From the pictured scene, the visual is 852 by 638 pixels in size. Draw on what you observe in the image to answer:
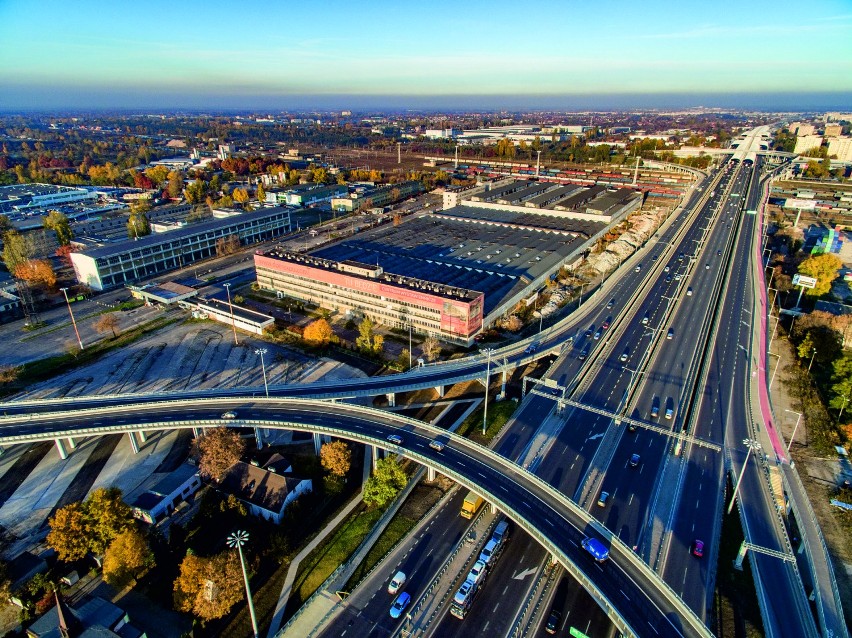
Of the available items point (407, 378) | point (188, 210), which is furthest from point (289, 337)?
point (188, 210)

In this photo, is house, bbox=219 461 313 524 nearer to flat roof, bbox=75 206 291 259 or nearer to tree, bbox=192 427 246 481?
tree, bbox=192 427 246 481

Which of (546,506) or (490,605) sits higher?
(546,506)

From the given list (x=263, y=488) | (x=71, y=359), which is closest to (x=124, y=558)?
(x=263, y=488)

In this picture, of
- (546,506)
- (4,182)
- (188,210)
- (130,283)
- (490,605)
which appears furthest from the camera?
(4,182)

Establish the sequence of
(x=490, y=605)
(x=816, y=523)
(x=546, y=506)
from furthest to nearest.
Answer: (x=816, y=523), (x=546, y=506), (x=490, y=605)

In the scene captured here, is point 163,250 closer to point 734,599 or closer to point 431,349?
point 431,349

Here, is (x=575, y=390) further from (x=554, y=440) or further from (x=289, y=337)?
(x=289, y=337)
